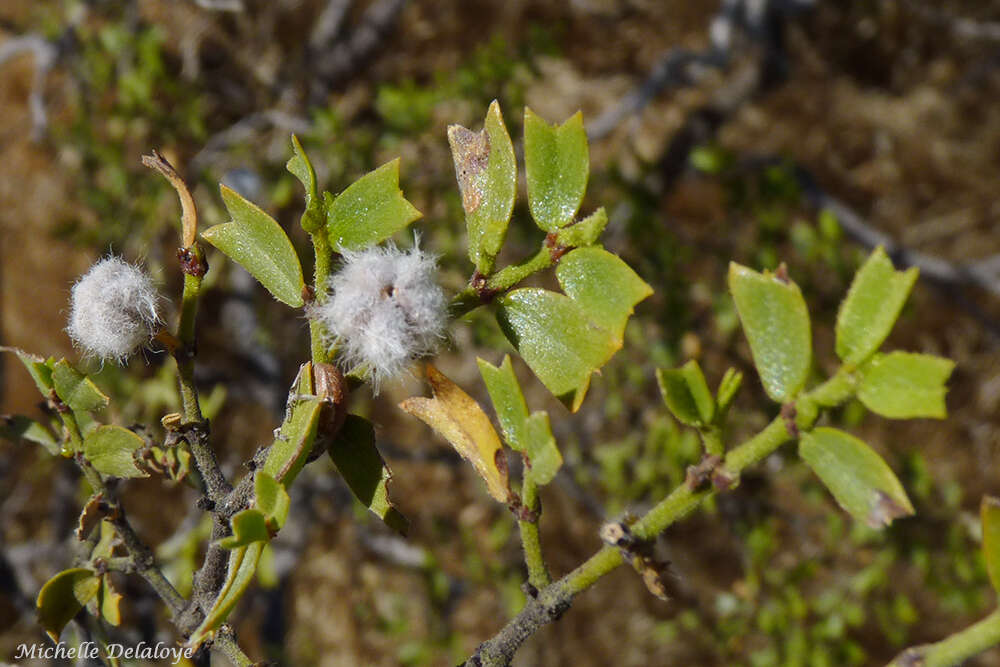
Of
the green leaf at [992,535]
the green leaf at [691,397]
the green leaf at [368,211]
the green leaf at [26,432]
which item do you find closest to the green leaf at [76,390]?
the green leaf at [26,432]

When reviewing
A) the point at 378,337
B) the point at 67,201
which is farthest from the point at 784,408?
the point at 67,201

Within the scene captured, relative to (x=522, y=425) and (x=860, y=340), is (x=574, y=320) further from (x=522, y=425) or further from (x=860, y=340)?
(x=860, y=340)

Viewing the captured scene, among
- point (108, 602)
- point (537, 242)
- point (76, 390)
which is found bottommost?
point (537, 242)

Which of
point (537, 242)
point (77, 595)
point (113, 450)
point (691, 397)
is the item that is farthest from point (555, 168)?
point (537, 242)

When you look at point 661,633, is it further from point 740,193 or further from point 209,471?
point 209,471

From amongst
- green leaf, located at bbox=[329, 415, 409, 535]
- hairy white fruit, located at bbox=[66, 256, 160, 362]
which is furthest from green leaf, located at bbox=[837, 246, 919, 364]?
hairy white fruit, located at bbox=[66, 256, 160, 362]

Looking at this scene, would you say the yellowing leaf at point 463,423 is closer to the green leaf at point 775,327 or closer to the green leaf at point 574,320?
the green leaf at point 574,320
